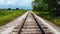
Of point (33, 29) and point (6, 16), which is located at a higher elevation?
point (33, 29)

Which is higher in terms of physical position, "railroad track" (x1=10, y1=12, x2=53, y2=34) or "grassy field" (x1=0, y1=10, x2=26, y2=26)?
"railroad track" (x1=10, y1=12, x2=53, y2=34)

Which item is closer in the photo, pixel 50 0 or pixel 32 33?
pixel 32 33

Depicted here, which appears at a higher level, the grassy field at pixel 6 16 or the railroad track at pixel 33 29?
the railroad track at pixel 33 29

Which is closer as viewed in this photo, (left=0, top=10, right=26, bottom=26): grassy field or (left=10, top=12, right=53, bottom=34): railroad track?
(left=10, top=12, right=53, bottom=34): railroad track

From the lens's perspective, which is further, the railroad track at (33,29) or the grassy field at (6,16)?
the grassy field at (6,16)

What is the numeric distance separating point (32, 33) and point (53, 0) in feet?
94.9

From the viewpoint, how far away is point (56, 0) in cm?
3825

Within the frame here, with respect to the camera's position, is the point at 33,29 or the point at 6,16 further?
the point at 6,16

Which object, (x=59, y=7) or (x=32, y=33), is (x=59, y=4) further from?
(x=32, y=33)

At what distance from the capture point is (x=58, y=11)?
3722 cm

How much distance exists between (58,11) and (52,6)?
78.8 inches

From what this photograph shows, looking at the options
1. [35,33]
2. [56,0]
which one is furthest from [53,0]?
[35,33]

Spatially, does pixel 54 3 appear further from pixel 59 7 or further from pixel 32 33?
pixel 32 33

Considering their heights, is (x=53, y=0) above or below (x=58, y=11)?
above
